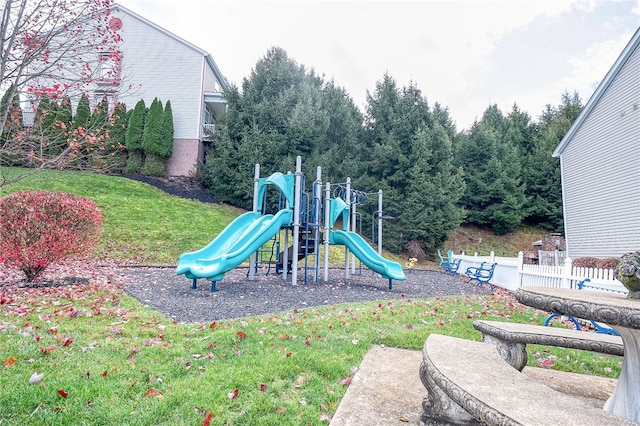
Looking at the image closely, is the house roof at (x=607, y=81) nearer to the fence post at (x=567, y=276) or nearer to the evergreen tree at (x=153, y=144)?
the fence post at (x=567, y=276)

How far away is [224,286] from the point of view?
8172 mm

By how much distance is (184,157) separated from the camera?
21.1m

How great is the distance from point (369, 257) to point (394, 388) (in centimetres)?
693

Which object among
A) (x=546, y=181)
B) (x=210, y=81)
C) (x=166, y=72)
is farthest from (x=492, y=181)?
(x=166, y=72)

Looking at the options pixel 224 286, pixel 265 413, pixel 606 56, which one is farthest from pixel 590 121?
pixel 265 413

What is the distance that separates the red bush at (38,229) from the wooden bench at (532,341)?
7.24m

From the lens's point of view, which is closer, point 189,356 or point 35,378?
point 35,378

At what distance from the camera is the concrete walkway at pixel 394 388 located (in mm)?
2385

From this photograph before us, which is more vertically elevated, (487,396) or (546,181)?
(546,181)

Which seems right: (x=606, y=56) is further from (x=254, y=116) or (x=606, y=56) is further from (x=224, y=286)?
(x=224, y=286)

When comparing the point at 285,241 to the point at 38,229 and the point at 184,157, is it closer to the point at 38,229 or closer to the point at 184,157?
the point at 38,229

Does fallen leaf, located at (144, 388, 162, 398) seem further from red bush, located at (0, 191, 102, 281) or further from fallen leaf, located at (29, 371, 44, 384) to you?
red bush, located at (0, 191, 102, 281)

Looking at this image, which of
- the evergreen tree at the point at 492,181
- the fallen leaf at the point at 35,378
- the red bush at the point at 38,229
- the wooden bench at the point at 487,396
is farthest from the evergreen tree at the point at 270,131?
the wooden bench at the point at 487,396

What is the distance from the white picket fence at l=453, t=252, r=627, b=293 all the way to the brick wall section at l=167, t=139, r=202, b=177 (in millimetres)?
15996
